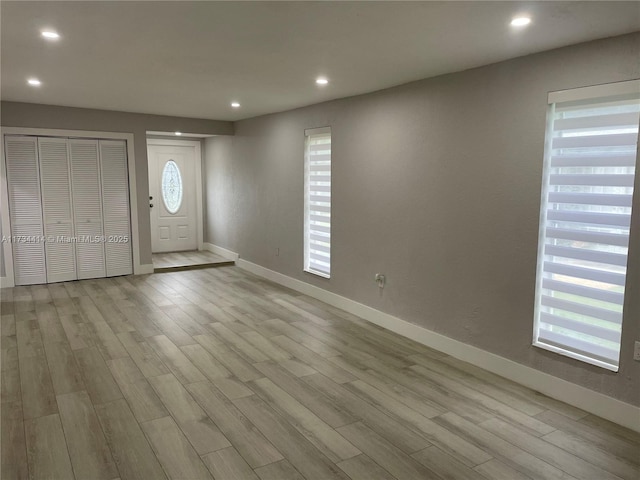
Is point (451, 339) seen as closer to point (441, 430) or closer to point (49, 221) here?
point (441, 430)

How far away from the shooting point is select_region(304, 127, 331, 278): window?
17.5ft

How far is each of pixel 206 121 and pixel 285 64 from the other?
4.06 m

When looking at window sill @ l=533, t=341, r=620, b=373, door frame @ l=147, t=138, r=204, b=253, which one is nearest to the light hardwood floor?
window sill @ l=533, t=341, r=620, b=373

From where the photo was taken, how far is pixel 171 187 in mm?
8586

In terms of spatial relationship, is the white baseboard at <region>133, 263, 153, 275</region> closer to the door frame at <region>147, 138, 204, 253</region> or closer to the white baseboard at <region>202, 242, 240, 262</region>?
the white baseboard at <region>202, 242, 240, 262</region>

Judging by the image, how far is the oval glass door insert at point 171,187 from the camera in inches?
335

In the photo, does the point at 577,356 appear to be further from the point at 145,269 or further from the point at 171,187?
the point at 171,187

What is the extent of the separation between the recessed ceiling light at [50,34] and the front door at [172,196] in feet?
18.2

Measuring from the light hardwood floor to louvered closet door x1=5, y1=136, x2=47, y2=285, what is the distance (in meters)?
1.52

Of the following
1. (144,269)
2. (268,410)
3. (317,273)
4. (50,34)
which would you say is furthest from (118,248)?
(268,410)

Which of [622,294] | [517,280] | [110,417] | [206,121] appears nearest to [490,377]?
[517,280]

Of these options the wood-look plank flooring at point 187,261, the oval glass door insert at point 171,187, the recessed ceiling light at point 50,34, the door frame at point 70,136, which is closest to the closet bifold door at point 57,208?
the door frame at point 70,136

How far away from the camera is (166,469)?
2.30m

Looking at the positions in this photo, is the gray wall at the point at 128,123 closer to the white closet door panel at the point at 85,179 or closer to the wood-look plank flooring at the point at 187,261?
the white closet door panel at the point at 85,179
